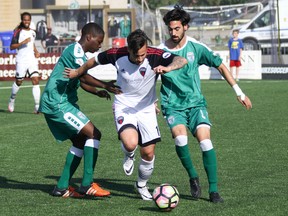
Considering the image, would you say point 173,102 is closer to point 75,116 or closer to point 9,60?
point 75,116

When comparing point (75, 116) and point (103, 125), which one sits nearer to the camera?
point (75, 116)

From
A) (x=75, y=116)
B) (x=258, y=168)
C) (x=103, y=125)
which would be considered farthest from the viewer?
(x=103, y=125)

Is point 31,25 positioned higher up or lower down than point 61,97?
higher up

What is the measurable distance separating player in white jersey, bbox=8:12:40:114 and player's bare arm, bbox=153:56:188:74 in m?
11.3

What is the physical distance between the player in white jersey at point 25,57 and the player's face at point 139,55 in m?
11.2

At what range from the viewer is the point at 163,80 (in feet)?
31.4

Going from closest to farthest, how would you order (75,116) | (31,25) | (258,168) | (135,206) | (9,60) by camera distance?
(135,206) → (75,116) → (258,168) → (31,25) → (9,60)

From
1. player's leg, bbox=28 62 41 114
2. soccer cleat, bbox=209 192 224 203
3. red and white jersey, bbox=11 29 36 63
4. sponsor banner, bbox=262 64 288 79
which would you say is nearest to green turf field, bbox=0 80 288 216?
soccer cleat, bbox=209 192 224 203

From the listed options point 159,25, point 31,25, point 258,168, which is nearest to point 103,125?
point 31,25

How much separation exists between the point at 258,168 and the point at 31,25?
1063 cm

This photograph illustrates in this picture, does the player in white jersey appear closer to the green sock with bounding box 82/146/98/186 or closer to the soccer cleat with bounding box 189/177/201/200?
the green sock with bounding box 82/146/98/186

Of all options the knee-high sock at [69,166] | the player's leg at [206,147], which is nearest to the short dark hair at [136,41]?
the player's leg at [206,147]

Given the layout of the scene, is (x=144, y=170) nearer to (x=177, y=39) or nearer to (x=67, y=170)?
(x=67, y=170)

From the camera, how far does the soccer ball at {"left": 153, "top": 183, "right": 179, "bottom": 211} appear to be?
28.2 ft
